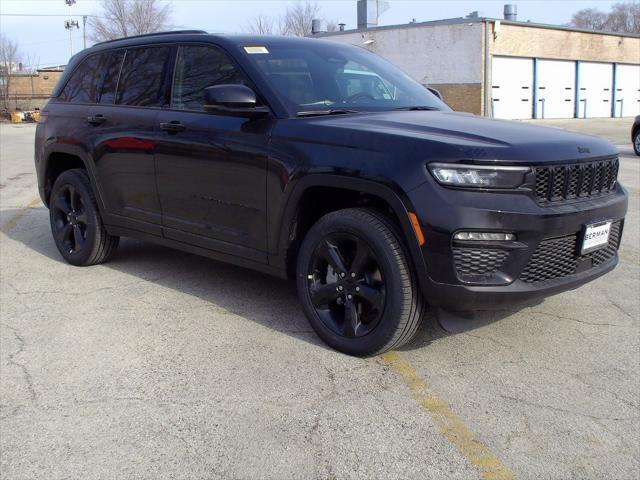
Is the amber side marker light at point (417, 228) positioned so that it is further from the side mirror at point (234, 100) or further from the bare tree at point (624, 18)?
the bare tree at point (624, 18)

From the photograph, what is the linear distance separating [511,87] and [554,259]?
33592mm

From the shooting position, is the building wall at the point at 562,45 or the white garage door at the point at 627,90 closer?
the building wall at the point at 562,45

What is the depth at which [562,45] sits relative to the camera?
37094 millimetres

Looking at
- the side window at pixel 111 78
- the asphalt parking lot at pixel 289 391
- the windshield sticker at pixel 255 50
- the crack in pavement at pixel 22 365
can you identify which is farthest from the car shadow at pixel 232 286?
the windshield sticker at pixel 255 50

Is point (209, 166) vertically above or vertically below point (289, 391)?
above

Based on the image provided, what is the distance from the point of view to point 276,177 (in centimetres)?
414

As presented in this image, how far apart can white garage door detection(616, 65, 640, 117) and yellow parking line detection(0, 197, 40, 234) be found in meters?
39.4

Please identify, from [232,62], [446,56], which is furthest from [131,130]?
[446,56]

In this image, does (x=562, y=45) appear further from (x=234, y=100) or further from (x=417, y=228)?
(x=417, y=228)

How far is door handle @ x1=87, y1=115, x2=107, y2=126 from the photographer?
218 inches

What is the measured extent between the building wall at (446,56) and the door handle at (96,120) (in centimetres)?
2796

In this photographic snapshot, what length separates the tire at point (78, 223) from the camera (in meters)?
5.84

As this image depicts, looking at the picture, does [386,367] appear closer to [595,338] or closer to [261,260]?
[261,260]

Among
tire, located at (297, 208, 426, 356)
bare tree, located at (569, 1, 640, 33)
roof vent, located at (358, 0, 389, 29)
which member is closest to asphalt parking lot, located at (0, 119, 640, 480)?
tire, located at (297, 208, 426, 356)
